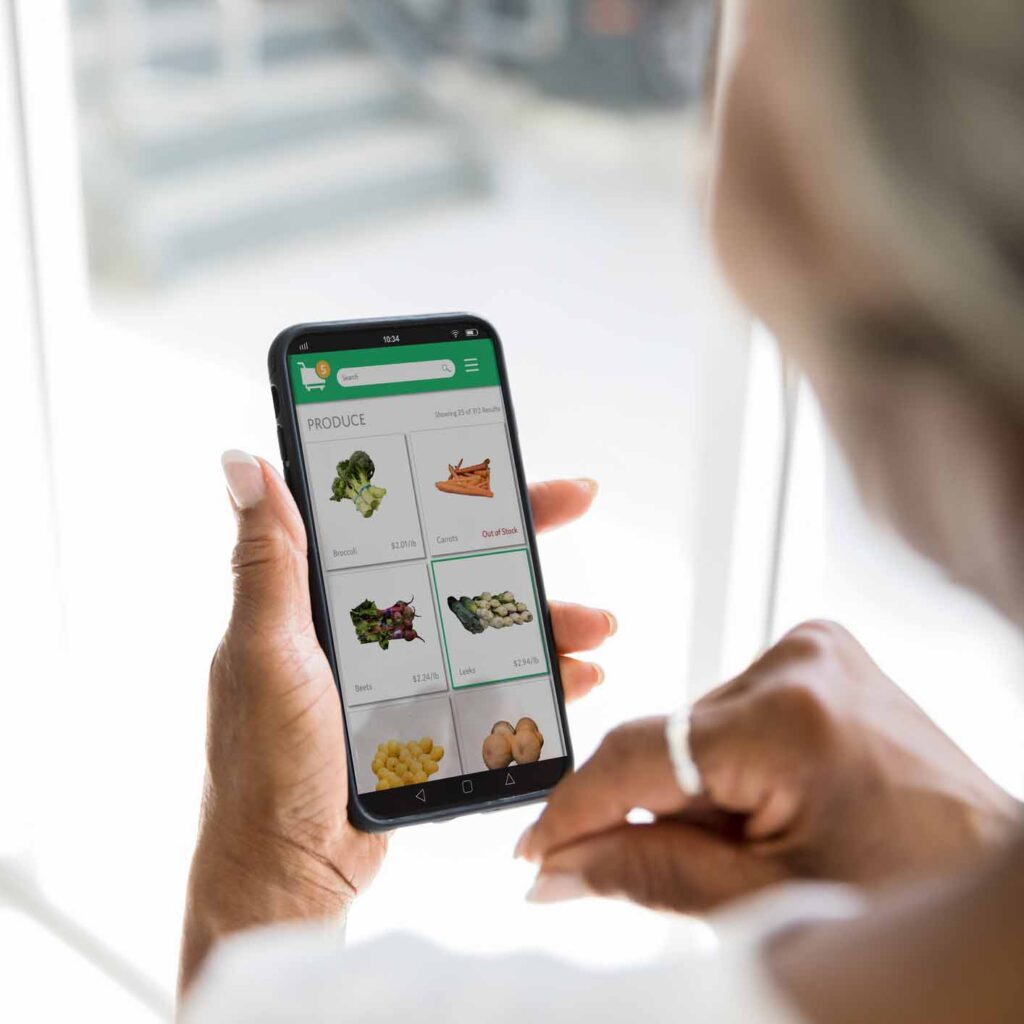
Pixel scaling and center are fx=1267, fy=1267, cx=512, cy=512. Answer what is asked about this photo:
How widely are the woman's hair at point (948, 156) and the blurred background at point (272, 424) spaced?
0.16 feet

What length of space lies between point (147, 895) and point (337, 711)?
72 cm

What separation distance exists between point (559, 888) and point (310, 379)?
0.35 m

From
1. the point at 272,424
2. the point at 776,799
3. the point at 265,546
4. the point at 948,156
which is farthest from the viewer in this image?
the point at 272,424

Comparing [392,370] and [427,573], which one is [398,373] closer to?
[392,370]

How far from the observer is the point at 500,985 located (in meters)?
0.32

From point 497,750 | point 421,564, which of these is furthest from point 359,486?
point 497,750

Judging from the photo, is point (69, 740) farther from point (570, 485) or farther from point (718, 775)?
point (718, 775)

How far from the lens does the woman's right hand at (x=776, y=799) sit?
463 millimetres

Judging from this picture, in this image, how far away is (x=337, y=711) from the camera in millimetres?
703

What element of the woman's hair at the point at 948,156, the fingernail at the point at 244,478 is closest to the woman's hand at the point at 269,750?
the fingernail at the point at 244,478

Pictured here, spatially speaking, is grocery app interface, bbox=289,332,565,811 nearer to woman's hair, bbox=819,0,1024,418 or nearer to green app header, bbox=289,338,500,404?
green app header, bbox=289,338,500,404

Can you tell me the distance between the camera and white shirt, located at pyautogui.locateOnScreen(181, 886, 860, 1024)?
0.30 m

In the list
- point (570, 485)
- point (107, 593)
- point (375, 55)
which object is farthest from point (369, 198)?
point (570, 485)

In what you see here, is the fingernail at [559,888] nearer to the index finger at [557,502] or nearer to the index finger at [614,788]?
the index finger at [614,788]
